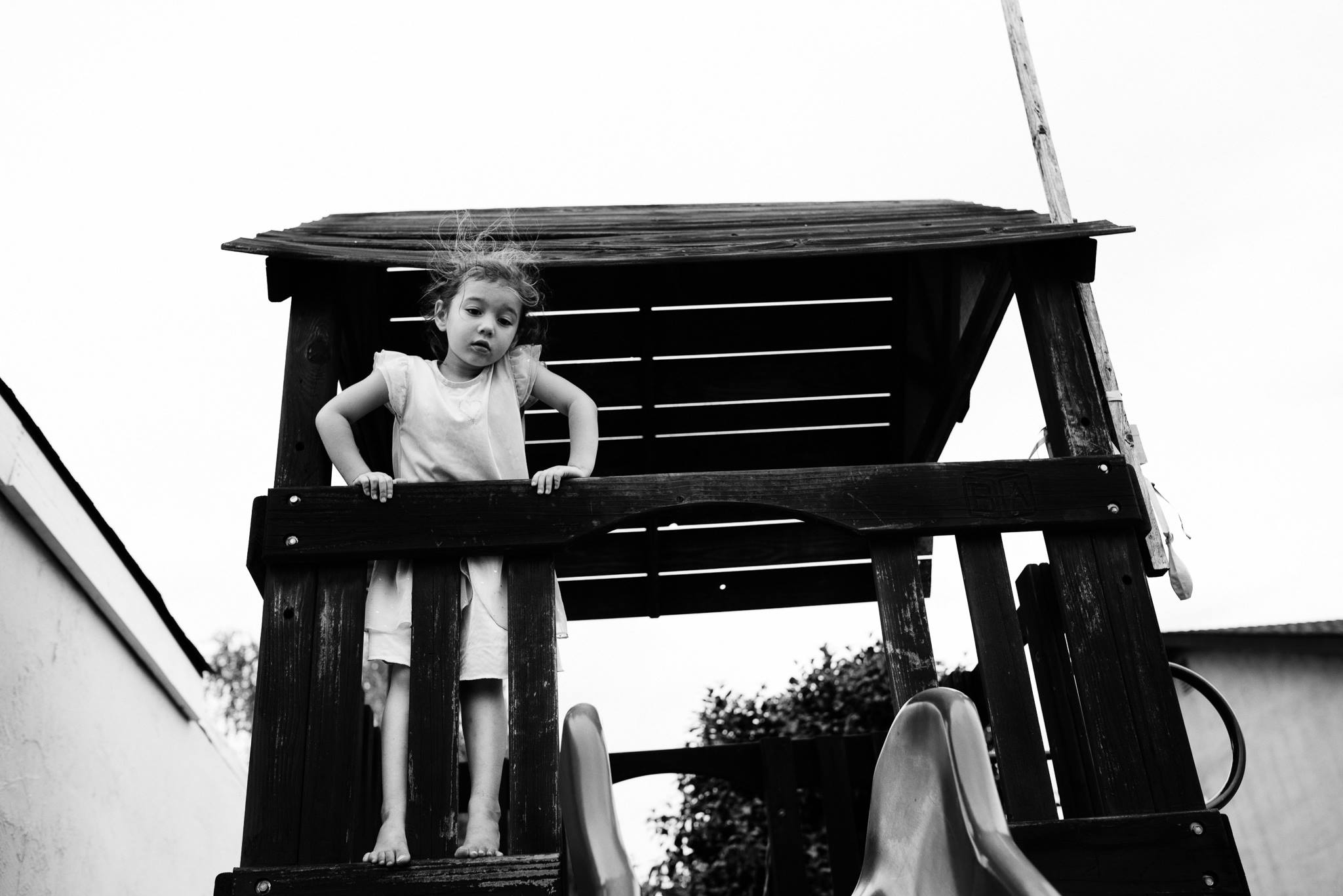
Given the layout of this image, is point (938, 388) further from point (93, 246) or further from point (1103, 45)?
point (93, 246)

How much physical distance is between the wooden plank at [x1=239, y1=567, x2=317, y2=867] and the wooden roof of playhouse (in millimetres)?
909

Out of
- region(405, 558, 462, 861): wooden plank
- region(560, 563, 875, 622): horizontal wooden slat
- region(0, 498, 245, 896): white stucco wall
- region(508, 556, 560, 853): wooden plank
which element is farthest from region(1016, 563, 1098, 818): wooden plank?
region(0, 498, 245, 896): white stucco wall

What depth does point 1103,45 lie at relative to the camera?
1151cm

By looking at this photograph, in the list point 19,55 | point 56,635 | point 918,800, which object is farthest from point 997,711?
point 19,55

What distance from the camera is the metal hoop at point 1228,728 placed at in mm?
2656

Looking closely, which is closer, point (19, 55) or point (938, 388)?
point (938, 388)

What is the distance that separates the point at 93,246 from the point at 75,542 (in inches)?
466

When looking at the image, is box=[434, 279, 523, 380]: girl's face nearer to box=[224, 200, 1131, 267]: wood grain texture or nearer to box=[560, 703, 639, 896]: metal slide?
box=[224, 200, 1131, 267]: wood grain texture

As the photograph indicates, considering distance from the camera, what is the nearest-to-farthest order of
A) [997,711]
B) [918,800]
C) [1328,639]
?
[918,800], [997,711], [1328,639]

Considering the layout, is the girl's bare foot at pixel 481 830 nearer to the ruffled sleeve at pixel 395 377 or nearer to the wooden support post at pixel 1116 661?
the ruffled sleeve at pixel 395 377

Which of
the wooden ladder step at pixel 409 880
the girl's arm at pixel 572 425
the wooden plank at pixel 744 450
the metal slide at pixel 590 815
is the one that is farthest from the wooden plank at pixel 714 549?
the metal slide at pixel 590 815

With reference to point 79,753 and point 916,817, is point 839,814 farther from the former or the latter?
point 916,817

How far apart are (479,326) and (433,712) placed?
3.69 feet

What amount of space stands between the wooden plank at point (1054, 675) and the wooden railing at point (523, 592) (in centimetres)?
41
